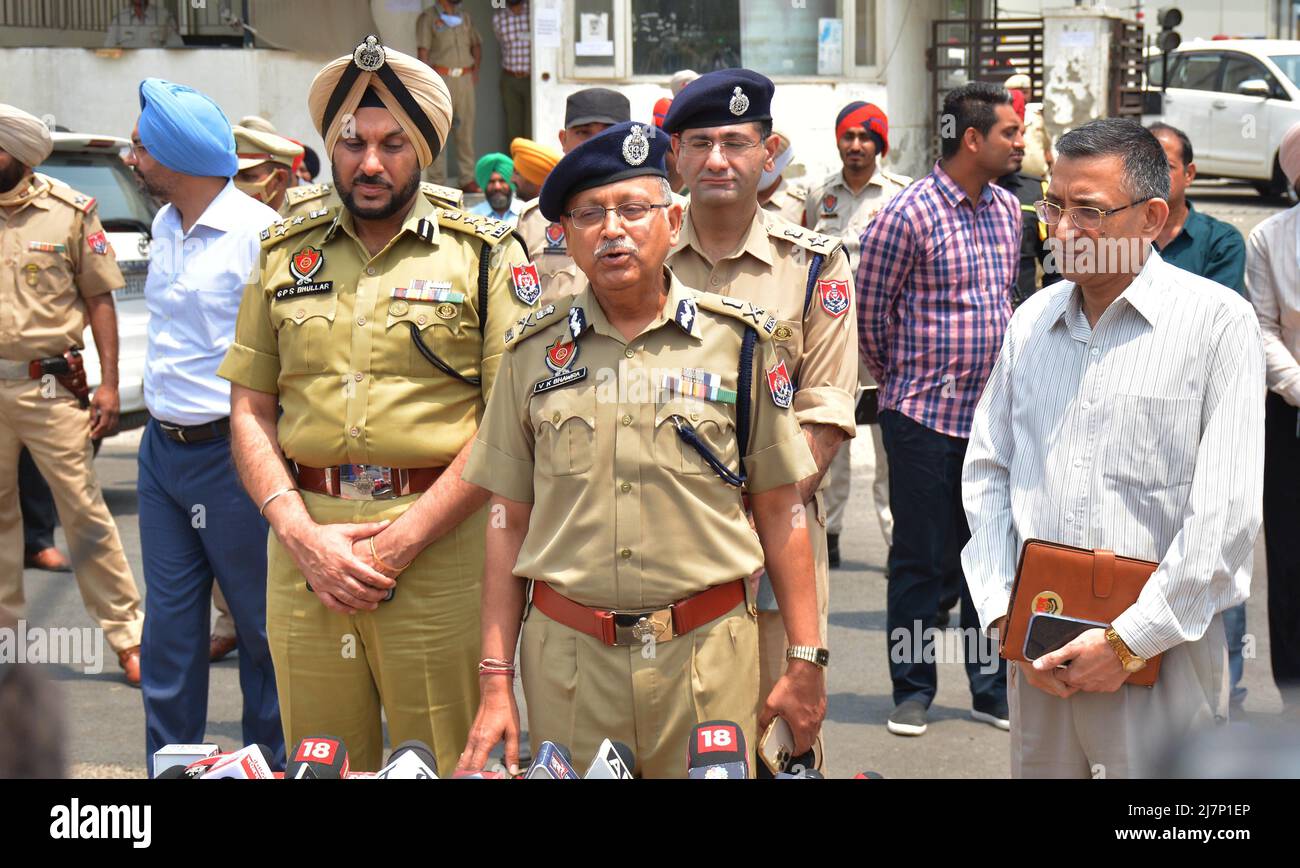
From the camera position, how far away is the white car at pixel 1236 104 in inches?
747

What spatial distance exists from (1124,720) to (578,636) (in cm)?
117

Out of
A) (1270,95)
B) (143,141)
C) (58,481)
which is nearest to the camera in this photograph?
(143,141)

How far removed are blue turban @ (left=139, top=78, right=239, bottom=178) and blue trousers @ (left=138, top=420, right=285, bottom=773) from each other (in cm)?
A: 91

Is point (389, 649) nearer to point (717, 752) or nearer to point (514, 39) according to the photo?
point (717, 752)

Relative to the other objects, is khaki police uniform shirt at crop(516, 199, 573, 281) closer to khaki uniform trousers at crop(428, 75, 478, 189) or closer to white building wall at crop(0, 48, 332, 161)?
khaki uniform trousers at crop(428, 75, 478, 189)

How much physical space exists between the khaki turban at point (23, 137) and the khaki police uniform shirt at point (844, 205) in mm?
3534

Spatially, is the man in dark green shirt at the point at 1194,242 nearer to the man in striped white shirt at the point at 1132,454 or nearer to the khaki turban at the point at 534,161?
the man in striped white shirt at the point at 1132,454

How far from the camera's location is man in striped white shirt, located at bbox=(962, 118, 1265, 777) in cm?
306

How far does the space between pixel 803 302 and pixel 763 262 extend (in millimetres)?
159

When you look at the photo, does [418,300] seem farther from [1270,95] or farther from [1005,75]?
[1270,95]

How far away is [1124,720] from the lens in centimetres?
318

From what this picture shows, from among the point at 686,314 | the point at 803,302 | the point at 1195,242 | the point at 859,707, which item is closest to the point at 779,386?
the point at 686,314

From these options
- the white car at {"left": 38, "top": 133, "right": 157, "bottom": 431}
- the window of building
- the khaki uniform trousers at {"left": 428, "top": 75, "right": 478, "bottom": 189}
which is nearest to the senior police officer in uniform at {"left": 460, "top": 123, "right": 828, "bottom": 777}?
the white car at {"left": 38, "top": 133, "right": 157, "bottom": 431}

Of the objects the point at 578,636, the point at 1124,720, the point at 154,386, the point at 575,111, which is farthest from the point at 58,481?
the point at 1124,720
